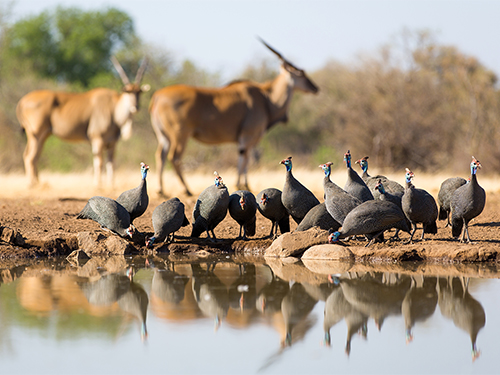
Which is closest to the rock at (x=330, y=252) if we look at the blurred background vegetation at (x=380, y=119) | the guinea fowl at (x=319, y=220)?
the guinea fowl at (x=319, y=220)

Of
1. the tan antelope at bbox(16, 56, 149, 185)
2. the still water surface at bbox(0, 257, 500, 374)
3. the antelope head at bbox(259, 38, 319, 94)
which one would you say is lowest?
the still water surface at bbox(0, 257, 500, 374)

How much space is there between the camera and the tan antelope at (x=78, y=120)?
1234 centimetres

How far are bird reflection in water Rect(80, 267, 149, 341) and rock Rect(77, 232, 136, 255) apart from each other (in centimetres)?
105

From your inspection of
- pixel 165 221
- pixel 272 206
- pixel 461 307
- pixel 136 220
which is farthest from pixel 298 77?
pixel 461 307

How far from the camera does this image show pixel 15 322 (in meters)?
4.19

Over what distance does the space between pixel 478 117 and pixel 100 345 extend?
17.1 metres

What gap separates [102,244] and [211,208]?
127 centimetres

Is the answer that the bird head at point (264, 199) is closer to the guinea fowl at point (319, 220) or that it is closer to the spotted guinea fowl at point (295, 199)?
the spotted guinea fowl at point (295, 199)

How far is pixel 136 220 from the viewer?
8.40 m

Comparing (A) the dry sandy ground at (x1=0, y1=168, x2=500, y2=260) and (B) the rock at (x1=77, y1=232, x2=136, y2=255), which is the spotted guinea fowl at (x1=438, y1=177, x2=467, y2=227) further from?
(B) the rock at (x1=77, y1=232, x2=136, y2=255)

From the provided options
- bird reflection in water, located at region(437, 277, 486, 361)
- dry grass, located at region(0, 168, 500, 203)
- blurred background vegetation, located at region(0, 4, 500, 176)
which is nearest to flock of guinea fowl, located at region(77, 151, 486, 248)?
bird reflection in water, located at region(437, 277, 486, 361)

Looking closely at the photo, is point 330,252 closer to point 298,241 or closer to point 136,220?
point 298,241

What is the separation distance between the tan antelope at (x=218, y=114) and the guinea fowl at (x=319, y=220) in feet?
13.7

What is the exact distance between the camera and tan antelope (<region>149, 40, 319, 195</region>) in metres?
11.0
